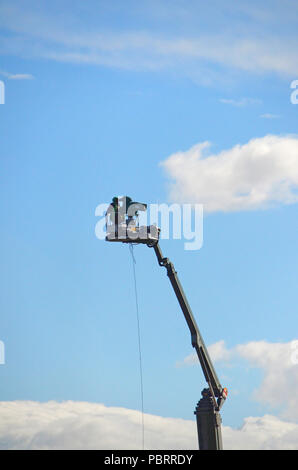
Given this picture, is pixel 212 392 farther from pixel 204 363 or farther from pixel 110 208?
pixel 110 208

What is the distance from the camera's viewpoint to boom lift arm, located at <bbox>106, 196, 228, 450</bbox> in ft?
163

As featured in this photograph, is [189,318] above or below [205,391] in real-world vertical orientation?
above

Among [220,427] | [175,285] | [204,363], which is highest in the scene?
[175,285]

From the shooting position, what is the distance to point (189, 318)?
53.2 metres

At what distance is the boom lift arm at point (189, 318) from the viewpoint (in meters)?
49.7
